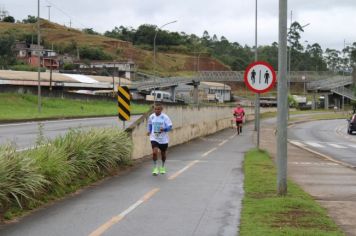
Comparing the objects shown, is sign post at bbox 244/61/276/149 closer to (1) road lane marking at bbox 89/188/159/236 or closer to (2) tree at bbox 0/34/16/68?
(1) road lane marking at bbox 89/188/159/236

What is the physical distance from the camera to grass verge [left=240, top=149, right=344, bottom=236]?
24.5 feet

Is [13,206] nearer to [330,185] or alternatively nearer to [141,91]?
[330,185]

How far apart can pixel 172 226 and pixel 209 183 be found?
4513 millimetres

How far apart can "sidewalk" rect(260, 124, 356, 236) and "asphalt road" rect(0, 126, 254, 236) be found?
1.40 m

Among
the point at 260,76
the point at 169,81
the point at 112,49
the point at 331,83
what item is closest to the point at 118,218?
the point at 260,76

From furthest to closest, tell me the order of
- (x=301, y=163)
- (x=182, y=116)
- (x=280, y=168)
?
(x=182, y=116)
(x=301, y=163)
(x=280, y=168)

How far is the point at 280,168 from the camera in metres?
9.63

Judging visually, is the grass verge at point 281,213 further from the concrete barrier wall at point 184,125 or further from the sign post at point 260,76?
the concrete barrier wall at point 184,125

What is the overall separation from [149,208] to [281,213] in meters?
2.10

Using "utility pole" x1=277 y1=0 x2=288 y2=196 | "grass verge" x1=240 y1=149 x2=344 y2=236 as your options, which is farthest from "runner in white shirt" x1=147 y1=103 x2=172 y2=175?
"utility pole" x1=277 y1=0 x2=288 y2=196

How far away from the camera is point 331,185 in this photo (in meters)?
12.4

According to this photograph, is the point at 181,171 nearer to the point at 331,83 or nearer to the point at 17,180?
the point at 17,180

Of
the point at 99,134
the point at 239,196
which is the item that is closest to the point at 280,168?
the point at 239,196

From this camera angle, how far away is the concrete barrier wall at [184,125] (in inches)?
687
